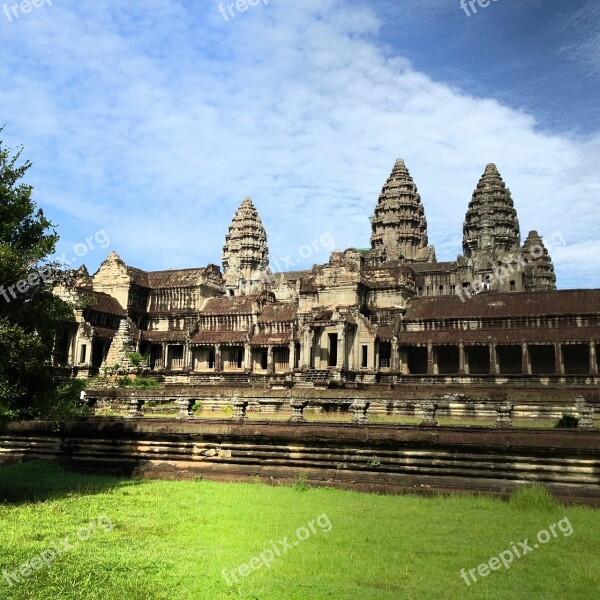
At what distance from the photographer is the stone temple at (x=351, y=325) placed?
43.7 meters

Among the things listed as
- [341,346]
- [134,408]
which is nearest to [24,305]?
[134,408]

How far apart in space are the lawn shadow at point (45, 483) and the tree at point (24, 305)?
150cm

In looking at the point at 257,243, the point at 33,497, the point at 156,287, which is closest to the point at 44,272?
the point at 33,497

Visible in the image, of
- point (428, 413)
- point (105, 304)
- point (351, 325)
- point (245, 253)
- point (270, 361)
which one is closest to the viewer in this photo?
point (428, 413)

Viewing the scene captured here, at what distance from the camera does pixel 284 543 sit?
8508 mm

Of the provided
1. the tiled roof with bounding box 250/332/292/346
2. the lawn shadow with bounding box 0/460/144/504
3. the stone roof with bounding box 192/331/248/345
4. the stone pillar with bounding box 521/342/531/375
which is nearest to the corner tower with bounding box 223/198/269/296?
the stone roof with bounding box 192/331/248/345

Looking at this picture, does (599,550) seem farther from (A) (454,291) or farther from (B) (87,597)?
(A) (454,291)

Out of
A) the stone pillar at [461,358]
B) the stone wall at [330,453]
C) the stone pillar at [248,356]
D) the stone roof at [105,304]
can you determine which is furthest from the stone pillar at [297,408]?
the stone roof at [105,304]

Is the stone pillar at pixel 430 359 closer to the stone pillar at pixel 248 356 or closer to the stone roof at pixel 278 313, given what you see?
the stone roof at pixel 278 313

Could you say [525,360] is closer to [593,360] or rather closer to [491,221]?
[593,360]

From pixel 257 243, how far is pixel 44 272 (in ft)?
304

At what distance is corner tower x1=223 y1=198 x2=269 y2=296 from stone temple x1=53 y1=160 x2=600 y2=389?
1592 centimetres

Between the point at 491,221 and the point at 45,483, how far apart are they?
82135 mm

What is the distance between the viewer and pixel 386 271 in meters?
52.5
